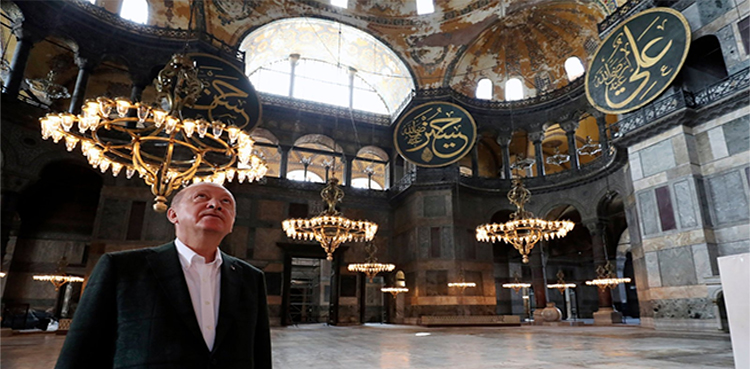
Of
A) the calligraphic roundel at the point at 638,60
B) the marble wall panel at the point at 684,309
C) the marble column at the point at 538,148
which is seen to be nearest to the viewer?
the marble wall panel at the point at 684,309

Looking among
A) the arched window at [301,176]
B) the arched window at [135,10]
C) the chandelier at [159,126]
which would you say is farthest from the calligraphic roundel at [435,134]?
the arched window at [135,10]

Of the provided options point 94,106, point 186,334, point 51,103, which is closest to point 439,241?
point 94,106

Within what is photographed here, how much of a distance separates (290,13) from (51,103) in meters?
7.79

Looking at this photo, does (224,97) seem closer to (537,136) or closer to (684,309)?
(537,136)

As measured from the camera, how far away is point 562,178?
42.4 feet

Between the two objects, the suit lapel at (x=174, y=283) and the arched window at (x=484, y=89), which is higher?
the arched window at (x=484, y=89)

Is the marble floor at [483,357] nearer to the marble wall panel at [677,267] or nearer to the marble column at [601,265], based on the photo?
the marble wall panel at [677,267]

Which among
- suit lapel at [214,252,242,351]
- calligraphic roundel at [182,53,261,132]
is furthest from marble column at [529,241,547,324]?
suit lapel at [214,252,242,351]

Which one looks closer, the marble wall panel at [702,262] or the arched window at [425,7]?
the marble wall panel at [702,262]

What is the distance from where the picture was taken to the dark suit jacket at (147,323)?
3.26 ft

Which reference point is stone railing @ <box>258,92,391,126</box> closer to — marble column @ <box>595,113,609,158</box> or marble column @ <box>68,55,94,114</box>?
marble column @ <box>68,55,94,114</box>

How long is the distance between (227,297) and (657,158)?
10.1 meters

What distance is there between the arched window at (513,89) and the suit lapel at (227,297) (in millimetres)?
14784

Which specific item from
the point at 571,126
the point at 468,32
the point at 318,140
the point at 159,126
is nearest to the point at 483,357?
the point at 159,126
